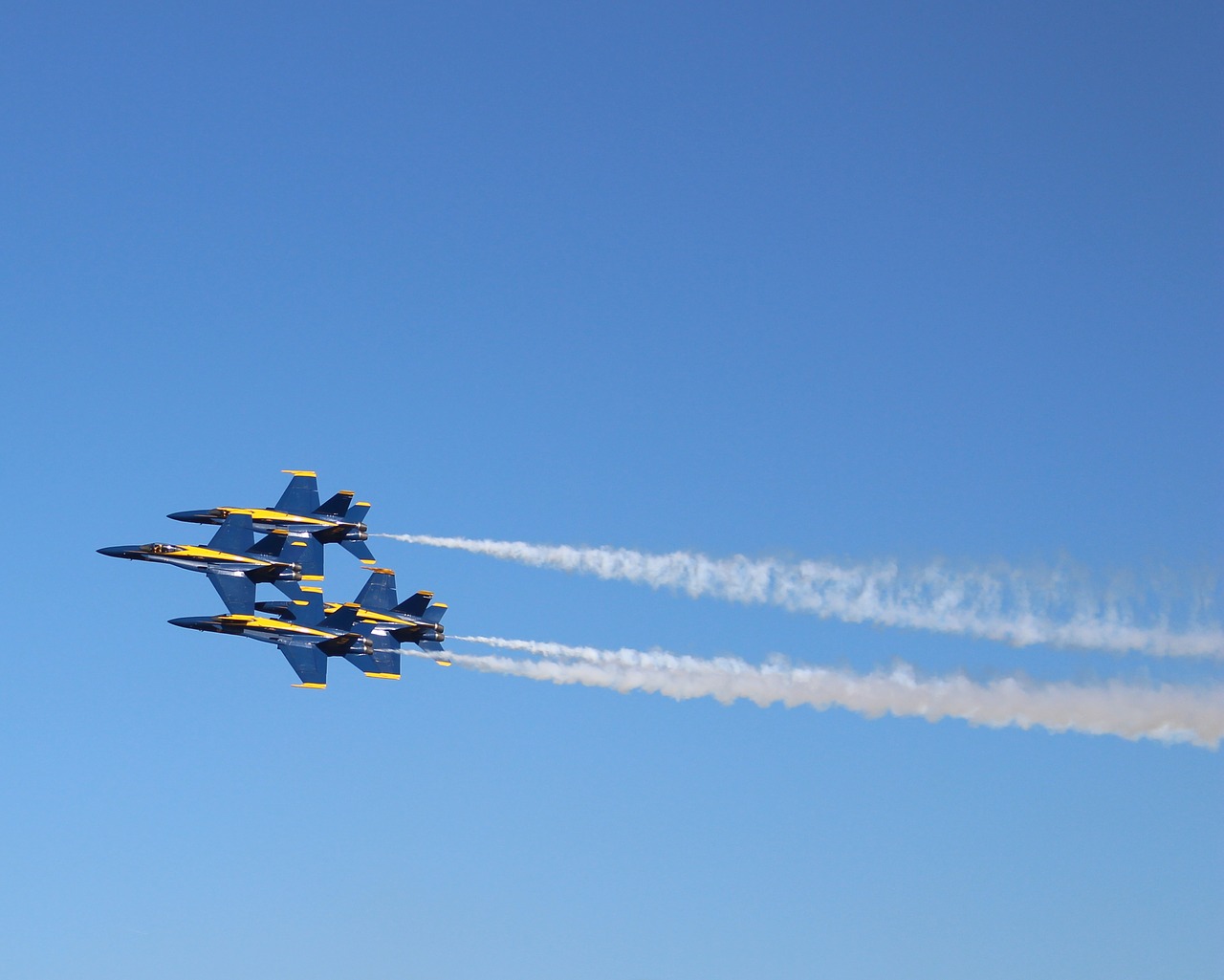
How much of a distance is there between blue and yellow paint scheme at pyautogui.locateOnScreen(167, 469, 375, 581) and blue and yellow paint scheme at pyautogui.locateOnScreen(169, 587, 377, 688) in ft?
10.3

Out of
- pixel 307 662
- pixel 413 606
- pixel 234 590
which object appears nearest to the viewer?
pixel 307 662

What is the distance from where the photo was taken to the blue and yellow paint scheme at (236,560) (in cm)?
12000

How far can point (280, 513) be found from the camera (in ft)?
405

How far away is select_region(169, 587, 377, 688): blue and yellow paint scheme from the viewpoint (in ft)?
385

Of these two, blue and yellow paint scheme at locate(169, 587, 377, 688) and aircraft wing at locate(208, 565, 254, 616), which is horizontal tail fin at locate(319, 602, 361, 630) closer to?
blue and yellow paint scheme at locate(169, 587, 377, 688)

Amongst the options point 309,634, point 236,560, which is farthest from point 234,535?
point 309,634

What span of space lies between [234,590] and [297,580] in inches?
160

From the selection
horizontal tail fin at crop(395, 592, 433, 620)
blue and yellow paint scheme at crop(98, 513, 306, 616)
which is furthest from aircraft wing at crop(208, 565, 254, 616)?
horizontal tail fin at crop(395, 592, 433, 620)

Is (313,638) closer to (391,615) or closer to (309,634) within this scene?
(309,634)

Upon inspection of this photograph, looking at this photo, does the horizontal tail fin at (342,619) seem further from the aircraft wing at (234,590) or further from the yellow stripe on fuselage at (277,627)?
the aircraft wing at (234,590)

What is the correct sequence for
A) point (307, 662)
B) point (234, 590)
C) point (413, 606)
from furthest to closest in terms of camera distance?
point (413, 606) < point (234, 590) < point (307, 662)

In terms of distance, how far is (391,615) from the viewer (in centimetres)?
12462

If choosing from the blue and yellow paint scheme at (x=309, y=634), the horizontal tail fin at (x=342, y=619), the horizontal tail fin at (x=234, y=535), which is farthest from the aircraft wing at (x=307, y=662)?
the horizontal tail fin at (x=234, y=535)

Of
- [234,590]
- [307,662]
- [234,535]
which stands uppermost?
[234,535]
